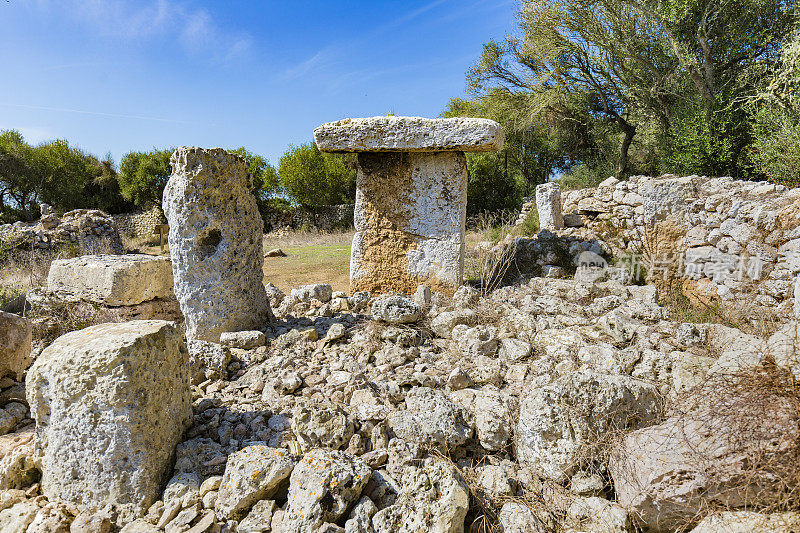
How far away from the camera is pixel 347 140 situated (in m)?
5.05

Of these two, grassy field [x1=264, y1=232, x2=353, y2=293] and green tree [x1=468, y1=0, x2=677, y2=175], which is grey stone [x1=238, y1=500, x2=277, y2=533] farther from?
green tree [x1=468, y1=0, x2=677, y2=175]

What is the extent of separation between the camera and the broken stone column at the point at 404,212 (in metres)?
5.17

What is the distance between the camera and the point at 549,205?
Result: 844cm

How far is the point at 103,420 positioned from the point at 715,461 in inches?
113

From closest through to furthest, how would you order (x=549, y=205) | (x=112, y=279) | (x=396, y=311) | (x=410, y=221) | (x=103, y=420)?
(x=103, y=420) < (x=396, y=311) < (x=112, y=279) < (x=410, y=221) < (x=549, y=205)

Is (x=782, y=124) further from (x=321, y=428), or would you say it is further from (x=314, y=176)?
(x=314, y=176)

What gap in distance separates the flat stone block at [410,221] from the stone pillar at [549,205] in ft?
12.1

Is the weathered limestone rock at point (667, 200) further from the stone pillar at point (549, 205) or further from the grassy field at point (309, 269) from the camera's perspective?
the grassy field at point (309, 269)

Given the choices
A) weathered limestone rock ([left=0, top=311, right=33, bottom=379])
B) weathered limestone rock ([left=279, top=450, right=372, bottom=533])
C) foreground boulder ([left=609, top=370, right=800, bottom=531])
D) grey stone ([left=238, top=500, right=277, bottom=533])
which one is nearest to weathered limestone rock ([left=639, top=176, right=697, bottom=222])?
foreground boulder ([left=609, top=370, right=800, bottom=531])

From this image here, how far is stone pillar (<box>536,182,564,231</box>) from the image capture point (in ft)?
27.6

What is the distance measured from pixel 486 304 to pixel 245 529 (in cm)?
292

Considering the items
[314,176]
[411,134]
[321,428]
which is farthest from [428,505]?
[314,176]

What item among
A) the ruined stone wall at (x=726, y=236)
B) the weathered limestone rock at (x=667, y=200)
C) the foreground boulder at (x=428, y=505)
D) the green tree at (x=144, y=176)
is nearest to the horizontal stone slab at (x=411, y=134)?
the weathered limestone rock at (x=667, y=200)

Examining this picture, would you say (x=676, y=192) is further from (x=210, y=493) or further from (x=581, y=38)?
(x=581, y=38)
